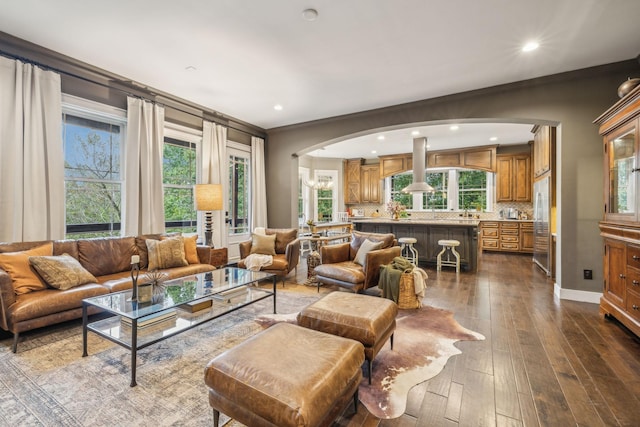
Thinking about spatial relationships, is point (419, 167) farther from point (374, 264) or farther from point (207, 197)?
point (207, 197)

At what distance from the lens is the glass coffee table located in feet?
6.82

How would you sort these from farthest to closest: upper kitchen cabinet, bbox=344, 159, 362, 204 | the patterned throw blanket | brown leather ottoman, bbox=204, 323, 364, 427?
upper kitchen cabinet, bbox=344, 159, 362, 204 < the patterned throw blanket < brown leather ottoman, bbox=204, 323, 364, 427

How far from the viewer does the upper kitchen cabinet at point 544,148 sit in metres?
4.70

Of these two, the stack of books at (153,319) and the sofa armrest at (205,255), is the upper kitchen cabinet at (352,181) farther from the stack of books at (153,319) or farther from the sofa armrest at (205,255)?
the stack of books at (153,319)

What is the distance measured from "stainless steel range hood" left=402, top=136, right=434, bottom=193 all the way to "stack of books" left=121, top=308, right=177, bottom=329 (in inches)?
224

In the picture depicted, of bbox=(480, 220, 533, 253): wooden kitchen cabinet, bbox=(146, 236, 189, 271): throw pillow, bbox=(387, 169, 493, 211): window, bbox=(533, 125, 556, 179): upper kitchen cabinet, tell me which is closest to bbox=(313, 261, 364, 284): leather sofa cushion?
bbox=(146, 236, 189, 271): throw pillow

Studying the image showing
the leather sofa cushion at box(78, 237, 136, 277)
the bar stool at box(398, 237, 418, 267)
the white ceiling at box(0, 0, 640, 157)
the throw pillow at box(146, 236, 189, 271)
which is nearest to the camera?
the white ceiling at box(0, 0, 640, 157)

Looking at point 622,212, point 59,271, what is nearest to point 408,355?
point 622,212

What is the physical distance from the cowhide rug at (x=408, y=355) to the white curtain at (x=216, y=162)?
251cm

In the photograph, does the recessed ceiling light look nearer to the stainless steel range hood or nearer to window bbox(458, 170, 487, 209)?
the stainless steel range hood

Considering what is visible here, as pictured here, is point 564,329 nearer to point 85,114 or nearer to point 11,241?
point 11,241

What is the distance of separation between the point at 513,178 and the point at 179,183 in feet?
26.0

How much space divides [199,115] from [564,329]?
574 cm

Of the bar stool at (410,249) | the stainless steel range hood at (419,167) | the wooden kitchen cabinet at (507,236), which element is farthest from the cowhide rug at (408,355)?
the wooden kitchen cabinet at (507,236)
